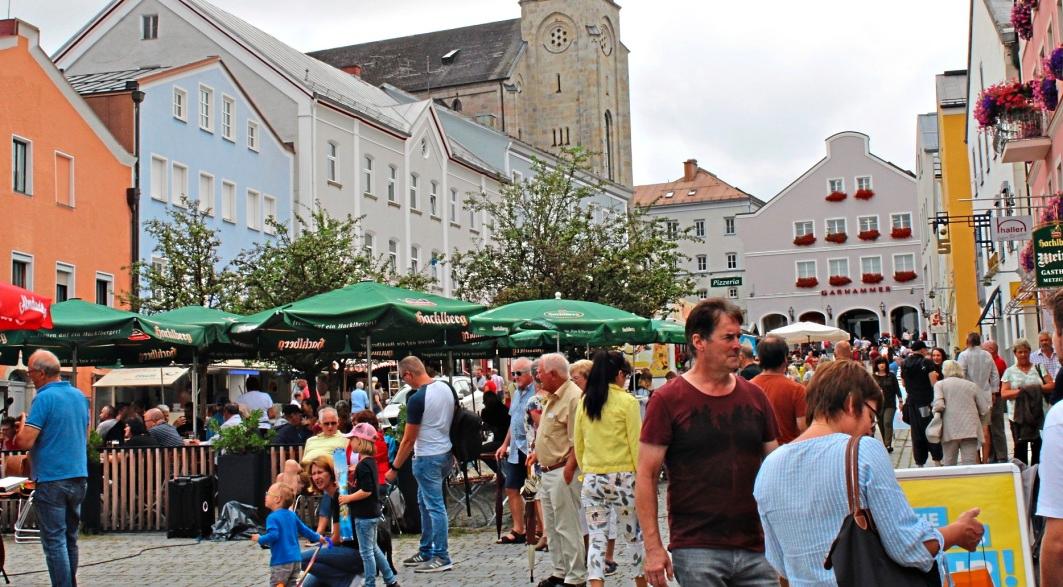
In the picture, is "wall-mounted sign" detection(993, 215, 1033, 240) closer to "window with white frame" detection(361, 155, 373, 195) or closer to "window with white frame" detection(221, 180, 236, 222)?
"window with white frame" detection(221, 180, 236, 222)

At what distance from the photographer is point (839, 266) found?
3228 inches

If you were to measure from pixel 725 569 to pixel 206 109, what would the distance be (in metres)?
39.5

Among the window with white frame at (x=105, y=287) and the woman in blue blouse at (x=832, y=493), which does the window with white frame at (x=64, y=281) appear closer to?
the window with white frame at (x=105, y=287)

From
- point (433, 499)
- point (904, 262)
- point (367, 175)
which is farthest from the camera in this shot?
point (904, 262)

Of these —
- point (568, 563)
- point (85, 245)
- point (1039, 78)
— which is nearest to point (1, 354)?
point (568, 563)

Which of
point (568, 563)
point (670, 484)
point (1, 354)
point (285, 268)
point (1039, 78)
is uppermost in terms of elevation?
point (1039, 78)

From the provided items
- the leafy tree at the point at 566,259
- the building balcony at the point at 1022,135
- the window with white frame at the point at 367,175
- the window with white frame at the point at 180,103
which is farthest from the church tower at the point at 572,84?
the building balcony at the point at 1022,135

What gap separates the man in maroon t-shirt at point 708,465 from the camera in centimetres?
558

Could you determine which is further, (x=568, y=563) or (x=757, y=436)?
(x=568, y=563)

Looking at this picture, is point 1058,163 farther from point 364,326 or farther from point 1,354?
point 1,354

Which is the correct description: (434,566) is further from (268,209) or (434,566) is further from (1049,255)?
(268,209)

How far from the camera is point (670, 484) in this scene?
5.68 m

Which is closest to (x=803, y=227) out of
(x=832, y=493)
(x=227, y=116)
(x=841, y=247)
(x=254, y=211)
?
(x=841, y=247)

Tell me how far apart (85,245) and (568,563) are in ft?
95.0
